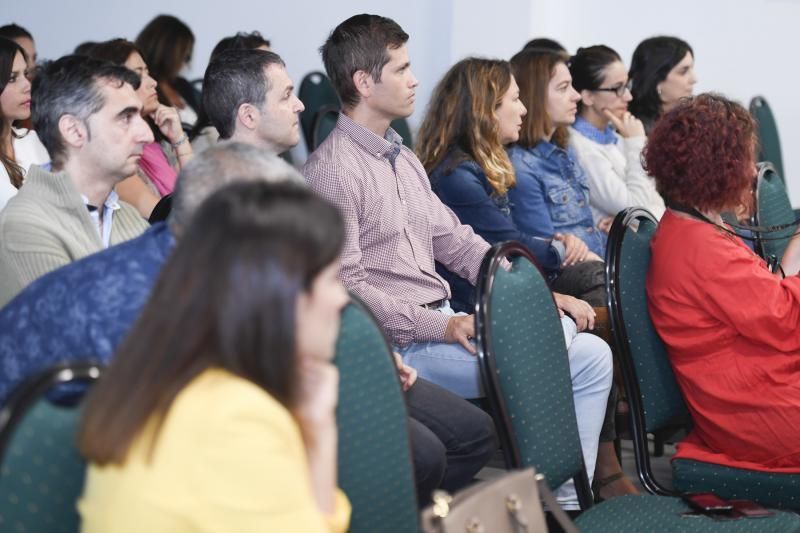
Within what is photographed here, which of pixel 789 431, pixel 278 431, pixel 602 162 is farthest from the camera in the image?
pixel 602 162

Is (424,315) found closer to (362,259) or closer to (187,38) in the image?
(362,259)

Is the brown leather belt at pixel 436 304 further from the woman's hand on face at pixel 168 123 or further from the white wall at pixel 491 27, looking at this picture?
the white wall at pixel 491 27

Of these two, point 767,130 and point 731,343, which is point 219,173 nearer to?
point 731,343

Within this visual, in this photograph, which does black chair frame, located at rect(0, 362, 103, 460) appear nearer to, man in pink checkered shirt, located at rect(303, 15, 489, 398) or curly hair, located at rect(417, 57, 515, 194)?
man in pink checkered shirt, located at rect(303, 15, 489, 398)

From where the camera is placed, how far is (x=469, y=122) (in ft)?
10.3

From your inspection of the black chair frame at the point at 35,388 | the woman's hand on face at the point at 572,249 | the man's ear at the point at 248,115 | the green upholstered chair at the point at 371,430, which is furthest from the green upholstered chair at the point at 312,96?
the black chair frame at the point at 35,388

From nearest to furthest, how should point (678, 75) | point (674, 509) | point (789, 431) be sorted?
point (674, 509) → point (789, 431) → point (678, 75)

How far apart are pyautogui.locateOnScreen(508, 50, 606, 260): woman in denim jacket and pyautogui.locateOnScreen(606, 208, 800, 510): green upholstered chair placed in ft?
3.14

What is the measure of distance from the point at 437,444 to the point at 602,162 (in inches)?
72.4

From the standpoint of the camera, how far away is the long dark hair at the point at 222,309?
1.14 metres

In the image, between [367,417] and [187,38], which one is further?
[187,38]

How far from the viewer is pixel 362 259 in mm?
2631

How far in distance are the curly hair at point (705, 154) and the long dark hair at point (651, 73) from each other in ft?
6.90

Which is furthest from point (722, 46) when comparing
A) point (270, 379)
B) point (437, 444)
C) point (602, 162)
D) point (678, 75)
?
point (270, 379)
